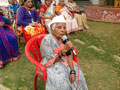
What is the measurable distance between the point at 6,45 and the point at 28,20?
100 centimetres

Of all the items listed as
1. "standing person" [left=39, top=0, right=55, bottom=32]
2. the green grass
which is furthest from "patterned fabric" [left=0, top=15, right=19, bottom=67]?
"standing person" [left=39, top=0, right=55, bottom=32]

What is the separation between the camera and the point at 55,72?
2.23 meters

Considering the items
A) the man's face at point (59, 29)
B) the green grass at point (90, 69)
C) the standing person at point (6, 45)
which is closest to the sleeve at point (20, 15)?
the standing person at point (6, 45)

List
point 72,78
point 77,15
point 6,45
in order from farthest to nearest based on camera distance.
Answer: point 77,15 → point 6,45 → point 72,78

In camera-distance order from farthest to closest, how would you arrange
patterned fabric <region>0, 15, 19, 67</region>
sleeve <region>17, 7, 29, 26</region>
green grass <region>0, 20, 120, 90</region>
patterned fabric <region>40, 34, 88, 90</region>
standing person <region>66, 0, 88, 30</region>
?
standing person <region>66, 0, 88, 30</region> → sleeve <region>17, 7, 29, 26</region> → patterned fabric <region>0, 15, 19, 67</region> → green grass <region>0, 20, 120, 90</region> → patterned fabric <region>40, 34, 88, 90</region>

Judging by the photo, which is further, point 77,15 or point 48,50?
point 77,15

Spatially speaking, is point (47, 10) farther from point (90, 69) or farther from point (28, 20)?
point (90, 69)

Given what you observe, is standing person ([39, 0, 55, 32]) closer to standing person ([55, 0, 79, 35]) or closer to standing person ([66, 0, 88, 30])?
standing person ([55, 0, 79, 35])

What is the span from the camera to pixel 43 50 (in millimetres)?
2303

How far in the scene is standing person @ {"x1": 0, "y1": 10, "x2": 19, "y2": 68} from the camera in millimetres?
3788

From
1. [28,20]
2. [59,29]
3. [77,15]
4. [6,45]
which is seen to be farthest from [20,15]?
[77,15]

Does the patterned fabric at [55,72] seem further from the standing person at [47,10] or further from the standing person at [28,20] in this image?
the standing person at [47,10]

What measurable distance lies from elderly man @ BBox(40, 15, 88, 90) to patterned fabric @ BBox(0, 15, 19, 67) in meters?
1.91

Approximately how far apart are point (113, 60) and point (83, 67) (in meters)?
1.01
